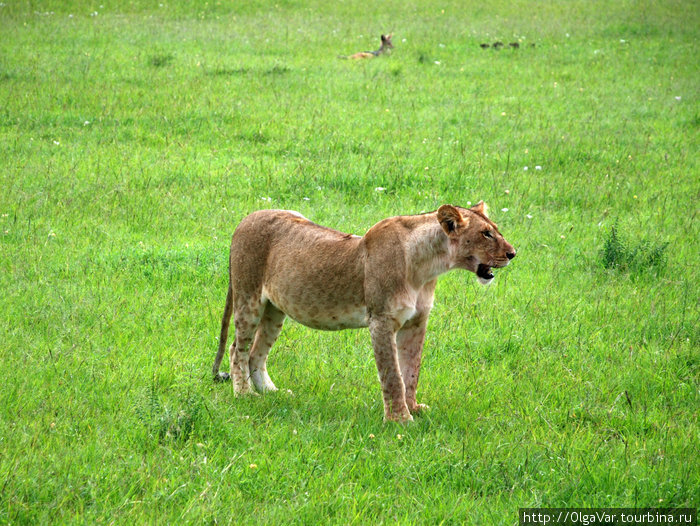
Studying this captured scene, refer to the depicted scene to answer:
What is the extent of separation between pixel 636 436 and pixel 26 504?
142 inches

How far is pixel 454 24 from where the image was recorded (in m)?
20.6

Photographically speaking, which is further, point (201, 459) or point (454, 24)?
point (454, 24)

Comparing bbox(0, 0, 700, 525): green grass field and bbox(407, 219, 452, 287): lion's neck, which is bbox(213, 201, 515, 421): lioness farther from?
bbox(0, 0, 700, 525): green grass field

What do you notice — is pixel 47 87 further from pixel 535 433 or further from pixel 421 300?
pixel 535 433

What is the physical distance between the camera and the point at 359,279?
5.20 metres

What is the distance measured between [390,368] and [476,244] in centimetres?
98

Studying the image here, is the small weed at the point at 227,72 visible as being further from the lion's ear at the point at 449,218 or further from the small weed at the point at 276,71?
the lion's ear at the point at 449,218

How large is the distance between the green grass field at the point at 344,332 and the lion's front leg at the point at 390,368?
0.40 ft

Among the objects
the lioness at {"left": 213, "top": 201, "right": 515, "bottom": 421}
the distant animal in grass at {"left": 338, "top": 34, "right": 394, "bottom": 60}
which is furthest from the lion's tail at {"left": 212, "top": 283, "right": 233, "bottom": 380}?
the distant animal in grass at {"left": 338, "top": 34, "right": 394, "bottom": 60}

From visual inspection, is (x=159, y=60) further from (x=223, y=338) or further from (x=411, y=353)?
(x=411, y=353)

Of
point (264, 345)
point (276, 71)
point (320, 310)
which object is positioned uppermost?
point (276, 71)

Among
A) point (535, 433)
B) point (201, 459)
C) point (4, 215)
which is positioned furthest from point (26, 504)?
point (4, 215)

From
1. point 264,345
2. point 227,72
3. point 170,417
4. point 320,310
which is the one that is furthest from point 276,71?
point 170,417

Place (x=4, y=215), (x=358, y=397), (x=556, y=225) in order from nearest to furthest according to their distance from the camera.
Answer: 1. (x=358, y=397)
2. (x=4, y=215)
3. (x=556, y=225)
